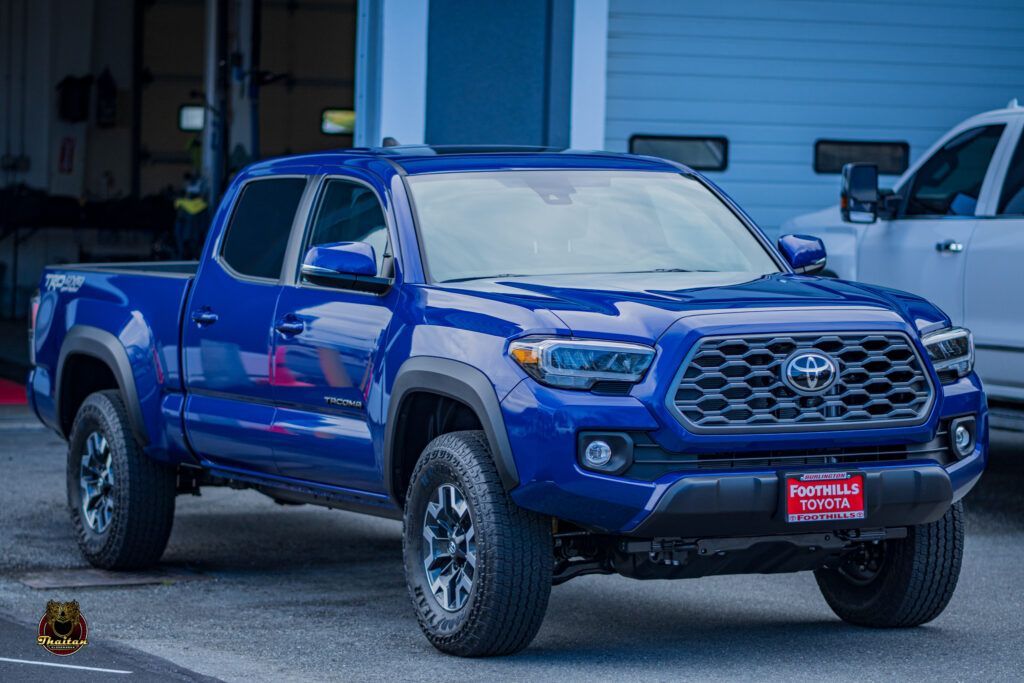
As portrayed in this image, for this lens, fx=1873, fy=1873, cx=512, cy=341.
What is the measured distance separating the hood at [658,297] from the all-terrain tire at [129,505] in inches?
92.3

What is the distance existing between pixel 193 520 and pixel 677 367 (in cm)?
485

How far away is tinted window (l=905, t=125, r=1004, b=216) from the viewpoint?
396 inches

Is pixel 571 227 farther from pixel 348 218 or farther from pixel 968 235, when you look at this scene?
pixel 968 235

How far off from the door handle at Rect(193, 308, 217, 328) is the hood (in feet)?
5.19

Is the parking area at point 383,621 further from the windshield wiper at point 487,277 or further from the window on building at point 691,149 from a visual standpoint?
the window on building at point 691,149

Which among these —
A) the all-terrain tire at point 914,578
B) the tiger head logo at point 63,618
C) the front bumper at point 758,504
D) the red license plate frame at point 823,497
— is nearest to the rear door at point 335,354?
the tiger head logo at point 63,618

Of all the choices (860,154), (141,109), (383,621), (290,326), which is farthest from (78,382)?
(141,109)

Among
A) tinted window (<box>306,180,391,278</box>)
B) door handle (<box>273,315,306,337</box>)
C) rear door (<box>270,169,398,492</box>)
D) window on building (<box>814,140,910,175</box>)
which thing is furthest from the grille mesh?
window on building (<box>814,140,910,175</box>)

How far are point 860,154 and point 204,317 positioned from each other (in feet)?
27.0

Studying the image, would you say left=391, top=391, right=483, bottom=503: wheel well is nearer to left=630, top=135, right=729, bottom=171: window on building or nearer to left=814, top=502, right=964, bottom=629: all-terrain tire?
left=814, top=502, right=964, bottom=629: all-terrain tire

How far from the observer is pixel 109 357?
28.4ft

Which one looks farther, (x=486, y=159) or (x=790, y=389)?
(x=486, y=159)

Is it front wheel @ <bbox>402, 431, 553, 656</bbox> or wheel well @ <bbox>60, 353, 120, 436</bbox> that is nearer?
front wheel @ <bbox>402, 431, 553, 656</bbox>

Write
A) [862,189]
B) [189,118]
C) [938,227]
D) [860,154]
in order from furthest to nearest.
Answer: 1. [189,118]
2. [860,154]
3. [862,189]
4. [938,227]
